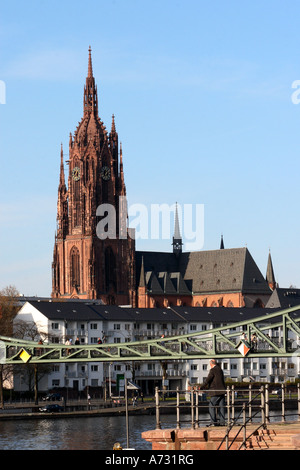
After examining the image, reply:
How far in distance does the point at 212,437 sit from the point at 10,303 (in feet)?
483

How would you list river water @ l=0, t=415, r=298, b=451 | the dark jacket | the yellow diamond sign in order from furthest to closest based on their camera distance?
A: river water @ l=0, t=415, r=298, b=451 < the yellow diamond sign < the dark jacket

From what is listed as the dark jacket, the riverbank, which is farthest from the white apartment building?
the dark jacket

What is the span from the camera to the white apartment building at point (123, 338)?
159625 millimetres

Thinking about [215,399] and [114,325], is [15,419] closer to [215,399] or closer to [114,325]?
[114,325]

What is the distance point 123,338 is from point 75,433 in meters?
80.2

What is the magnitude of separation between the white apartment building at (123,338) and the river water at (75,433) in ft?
131

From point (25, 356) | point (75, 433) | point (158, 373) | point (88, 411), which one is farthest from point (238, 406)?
point (158, 373)

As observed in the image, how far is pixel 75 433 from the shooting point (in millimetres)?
93062

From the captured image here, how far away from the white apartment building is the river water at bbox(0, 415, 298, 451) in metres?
39.9

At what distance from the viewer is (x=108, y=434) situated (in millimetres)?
90938

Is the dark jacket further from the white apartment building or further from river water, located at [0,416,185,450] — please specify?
the white apartment building

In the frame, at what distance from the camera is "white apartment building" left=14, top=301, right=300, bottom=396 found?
524ft
